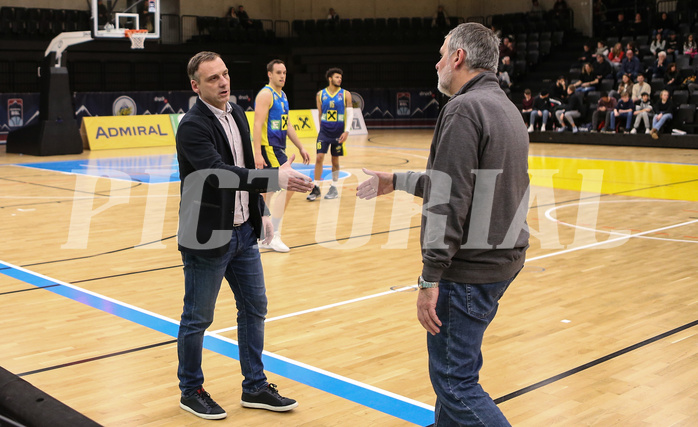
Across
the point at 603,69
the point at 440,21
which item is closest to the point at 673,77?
the point at 603,69

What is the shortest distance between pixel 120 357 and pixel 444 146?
9.92 ft

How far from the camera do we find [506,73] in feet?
81.4

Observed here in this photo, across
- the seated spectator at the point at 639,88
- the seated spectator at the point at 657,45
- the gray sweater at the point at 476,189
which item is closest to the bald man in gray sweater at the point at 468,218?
the gray sweater at the point at 476,189

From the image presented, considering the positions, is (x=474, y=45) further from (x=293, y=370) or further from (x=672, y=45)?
(x=672, y=45)

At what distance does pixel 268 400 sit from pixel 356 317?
1782mm

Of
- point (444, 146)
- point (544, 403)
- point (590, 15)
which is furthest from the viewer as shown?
point (590, 15)

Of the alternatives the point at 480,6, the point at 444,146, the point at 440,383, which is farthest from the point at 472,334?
the point at 480,6

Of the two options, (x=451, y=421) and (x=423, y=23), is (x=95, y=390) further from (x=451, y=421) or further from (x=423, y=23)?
(x=423, y=23)

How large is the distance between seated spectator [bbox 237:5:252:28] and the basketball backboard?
7511mm

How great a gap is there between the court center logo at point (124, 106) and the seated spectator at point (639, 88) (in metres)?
15.6

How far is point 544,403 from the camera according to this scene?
4102mm

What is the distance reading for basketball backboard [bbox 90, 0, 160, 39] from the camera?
1848cm

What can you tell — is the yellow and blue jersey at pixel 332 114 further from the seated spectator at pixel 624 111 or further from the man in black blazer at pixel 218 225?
the seated spectator at pixel 624 111

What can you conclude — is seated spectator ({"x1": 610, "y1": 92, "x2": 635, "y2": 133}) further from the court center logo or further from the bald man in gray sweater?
the bald man in gray sweater
